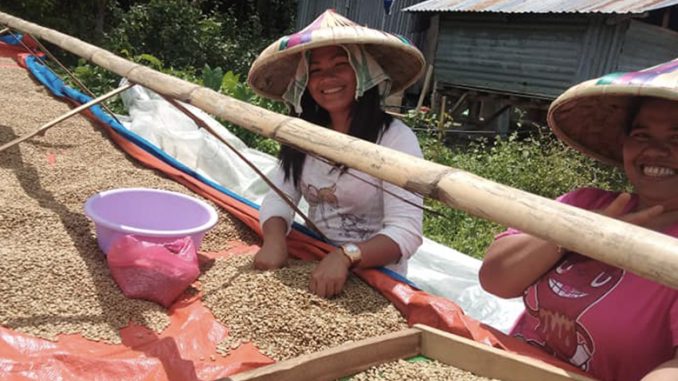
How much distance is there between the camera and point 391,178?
111 cm

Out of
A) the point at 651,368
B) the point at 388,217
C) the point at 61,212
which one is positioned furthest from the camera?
the point at 61,212

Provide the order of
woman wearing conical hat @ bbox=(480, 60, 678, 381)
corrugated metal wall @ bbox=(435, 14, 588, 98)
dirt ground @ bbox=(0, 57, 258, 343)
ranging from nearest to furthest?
woman wearing conical hat @ bbox=(480, 60, 678, 381)
dirt ground @ bbox=(0, 57, 258, 343)
corrugated metal wall @ bbox=(435, 14, 588, 98)

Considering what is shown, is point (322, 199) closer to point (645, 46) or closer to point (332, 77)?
point (332, 77)

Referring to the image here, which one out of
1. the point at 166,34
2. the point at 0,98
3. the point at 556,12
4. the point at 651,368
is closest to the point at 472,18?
the point at 556,12

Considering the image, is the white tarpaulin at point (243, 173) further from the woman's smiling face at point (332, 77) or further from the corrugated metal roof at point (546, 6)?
the corrugated metal roof at point (546, 6)

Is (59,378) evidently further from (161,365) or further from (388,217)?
(388,217)

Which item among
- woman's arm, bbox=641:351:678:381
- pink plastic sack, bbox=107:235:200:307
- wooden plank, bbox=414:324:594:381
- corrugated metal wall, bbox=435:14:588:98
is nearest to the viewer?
woman's arm, bbox=641:351:678:381

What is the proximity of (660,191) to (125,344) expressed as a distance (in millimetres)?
1373

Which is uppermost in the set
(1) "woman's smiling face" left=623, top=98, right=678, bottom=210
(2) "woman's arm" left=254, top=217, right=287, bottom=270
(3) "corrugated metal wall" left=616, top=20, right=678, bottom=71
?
(3) "corrugated metal wall" left=616, top=20, right=678, bottom=71

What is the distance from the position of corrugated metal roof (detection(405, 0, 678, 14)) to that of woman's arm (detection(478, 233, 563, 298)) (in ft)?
20.0

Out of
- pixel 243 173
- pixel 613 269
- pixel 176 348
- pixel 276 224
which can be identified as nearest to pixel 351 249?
Result: pixel 276 224

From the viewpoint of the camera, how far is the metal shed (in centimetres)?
727

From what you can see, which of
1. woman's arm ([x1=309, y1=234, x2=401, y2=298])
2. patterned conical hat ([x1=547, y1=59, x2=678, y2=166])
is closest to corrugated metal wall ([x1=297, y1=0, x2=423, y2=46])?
woman's arm ([x1=309, y1=234, x2=401, y2=298])

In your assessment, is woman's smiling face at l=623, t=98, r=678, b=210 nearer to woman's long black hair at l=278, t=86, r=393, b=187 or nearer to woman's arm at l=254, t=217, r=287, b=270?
woman's long black hair at l=278, t=86, r=393, b=187
